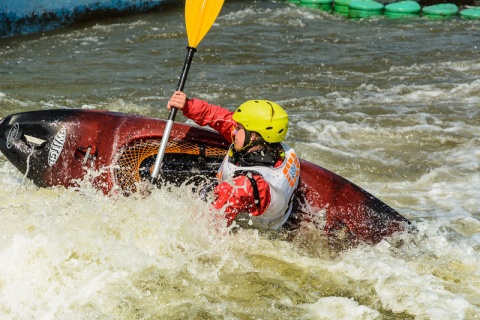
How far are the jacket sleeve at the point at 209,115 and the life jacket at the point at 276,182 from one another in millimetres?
460

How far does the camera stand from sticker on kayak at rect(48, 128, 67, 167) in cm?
473

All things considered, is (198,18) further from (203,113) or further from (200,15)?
(203,113)

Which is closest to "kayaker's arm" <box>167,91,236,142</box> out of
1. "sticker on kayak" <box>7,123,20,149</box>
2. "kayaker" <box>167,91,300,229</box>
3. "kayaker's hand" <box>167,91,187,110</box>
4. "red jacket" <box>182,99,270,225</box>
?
"kayaker's hand" <box>167,91,187,110</box>

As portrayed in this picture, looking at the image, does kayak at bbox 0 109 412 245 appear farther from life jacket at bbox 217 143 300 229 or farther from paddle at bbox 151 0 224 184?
paddle at bbox 151 0 224 184

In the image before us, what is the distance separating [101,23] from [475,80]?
618 centimetres

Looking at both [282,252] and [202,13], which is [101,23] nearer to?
[202,13]

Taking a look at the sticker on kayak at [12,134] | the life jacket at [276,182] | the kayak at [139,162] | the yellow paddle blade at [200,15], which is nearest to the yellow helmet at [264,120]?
the life jacket at [276,182]

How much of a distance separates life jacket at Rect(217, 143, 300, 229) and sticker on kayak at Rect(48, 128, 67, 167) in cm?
119

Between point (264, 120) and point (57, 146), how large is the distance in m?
1.55

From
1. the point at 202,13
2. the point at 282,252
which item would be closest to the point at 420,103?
the point at 202,13

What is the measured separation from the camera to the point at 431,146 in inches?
266

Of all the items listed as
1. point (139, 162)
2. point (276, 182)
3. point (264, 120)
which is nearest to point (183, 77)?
point (139, 162)

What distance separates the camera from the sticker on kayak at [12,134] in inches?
192

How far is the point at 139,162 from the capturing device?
461 centimetres
